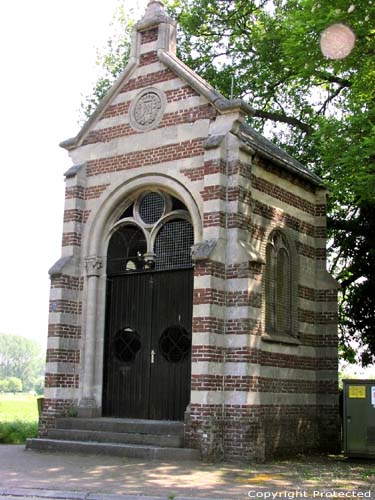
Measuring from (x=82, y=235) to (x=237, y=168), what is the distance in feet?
14.3

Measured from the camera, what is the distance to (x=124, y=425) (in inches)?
563

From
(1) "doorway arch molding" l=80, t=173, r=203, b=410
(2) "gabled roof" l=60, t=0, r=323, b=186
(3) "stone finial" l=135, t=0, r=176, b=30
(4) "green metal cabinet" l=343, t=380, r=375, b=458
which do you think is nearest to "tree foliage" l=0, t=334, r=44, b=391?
(1) "doorway arch molding" l=80, t=173, r=203, b=410

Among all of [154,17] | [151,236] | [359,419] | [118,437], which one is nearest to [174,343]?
[118,437]

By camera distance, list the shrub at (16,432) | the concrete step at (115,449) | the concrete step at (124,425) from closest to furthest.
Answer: the concrete step at (115,449) → the concrete step at (124,425) → the shrub at (16,432)

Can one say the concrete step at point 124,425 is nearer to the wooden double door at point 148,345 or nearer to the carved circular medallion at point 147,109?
the wooden double door at point 148,345

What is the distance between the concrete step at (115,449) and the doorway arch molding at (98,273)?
129cm

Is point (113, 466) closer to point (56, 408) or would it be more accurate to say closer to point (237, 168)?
point (56, 408)

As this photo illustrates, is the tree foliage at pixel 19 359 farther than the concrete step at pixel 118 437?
Yes

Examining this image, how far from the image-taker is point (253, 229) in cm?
1488

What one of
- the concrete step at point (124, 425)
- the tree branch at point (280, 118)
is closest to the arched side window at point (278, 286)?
the concrete step at point (124, 425)

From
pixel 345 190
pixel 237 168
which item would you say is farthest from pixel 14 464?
pixel 345 190

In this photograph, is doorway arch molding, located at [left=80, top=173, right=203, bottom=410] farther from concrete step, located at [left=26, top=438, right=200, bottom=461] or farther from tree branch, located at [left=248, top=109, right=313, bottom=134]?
tree branch, located at [left=248, top=109, right=313, bottom=134]

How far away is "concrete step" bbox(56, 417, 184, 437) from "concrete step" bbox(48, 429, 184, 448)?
6.2 inches

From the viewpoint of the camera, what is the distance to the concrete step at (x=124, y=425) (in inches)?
539
